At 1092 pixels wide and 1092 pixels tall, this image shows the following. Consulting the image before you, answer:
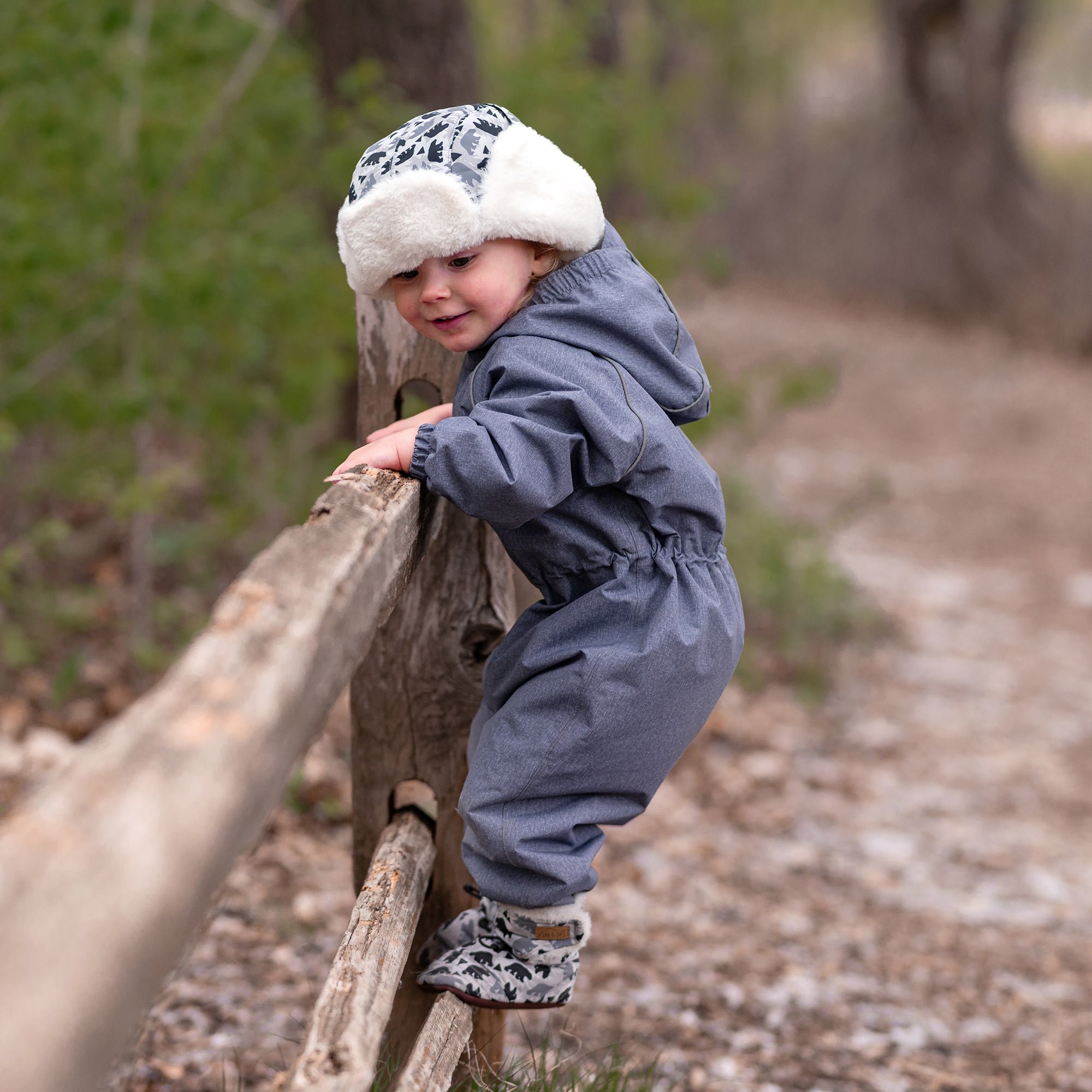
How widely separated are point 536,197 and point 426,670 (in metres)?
0.83

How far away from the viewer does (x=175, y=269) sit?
346 cm

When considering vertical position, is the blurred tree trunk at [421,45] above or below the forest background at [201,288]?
above

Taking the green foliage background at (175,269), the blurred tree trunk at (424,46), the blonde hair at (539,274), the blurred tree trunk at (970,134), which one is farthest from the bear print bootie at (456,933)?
the blurred tree trunk at (970,134)

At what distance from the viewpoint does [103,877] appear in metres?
0.78

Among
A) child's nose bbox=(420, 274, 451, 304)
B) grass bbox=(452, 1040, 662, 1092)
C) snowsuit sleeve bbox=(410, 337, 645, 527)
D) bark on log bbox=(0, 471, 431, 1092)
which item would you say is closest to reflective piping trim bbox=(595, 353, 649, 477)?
snowsuit sleeve bbox=(410, 337, 645, 527)

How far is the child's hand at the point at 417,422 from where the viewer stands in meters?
1.70

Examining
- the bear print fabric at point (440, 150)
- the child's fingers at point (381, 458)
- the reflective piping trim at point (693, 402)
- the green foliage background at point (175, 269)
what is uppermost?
the green foliage background at point (175, 269)

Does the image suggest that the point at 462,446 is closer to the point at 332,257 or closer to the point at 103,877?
the point at 103,877

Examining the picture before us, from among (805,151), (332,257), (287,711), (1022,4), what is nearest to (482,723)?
(287,711)

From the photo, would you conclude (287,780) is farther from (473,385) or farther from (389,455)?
(473,385)

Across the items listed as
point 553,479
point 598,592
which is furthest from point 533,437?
point 598,592

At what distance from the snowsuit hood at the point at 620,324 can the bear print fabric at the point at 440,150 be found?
178 millimetres

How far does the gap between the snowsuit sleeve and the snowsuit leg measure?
17cm

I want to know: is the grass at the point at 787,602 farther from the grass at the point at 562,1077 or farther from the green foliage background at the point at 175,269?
the grass at the point at 562,1077
